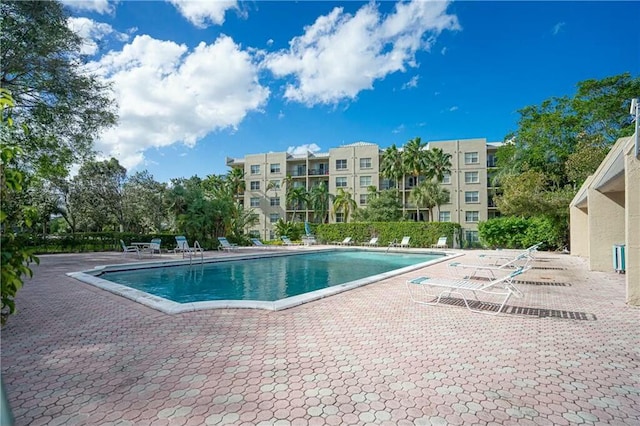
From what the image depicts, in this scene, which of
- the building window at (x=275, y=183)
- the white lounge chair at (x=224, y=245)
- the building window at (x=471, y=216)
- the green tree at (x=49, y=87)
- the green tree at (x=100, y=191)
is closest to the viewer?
the green tree at (x=49, y=87)

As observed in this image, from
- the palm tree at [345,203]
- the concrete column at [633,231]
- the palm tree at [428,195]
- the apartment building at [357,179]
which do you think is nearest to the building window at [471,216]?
the apartment building at [357,179]

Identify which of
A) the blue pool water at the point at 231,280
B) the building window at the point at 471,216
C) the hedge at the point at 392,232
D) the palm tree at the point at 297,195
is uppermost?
the palm tree at the point at 297,195

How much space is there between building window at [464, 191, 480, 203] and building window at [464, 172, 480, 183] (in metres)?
1.32

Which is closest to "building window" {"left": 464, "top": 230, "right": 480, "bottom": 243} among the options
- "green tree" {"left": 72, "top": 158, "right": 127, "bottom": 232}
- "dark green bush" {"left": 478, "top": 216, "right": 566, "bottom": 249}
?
"dark green bush" {"left": 478, "top": 216, "right": 566, "bottom": 249}

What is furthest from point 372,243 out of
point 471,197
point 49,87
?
point 49,87

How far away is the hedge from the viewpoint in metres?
28.9

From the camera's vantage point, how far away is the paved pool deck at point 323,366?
291 centimetres

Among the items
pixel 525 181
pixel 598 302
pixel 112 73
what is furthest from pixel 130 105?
pixel 525 181

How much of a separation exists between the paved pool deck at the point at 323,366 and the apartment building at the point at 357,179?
35.5 m

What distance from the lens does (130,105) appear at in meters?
17.2

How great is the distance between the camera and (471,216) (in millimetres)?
40969

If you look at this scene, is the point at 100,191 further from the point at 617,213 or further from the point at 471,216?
the point at 471,216

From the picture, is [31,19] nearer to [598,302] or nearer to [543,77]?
[598,302]

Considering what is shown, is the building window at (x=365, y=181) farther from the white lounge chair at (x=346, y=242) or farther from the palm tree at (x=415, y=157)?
the white lounge chair at (x=346, y=242)
